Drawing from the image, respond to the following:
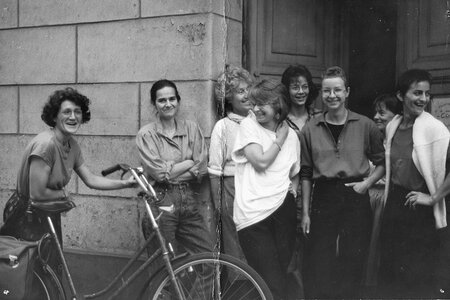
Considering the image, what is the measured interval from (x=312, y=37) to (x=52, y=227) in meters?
3.01

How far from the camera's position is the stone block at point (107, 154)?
6.41 metres

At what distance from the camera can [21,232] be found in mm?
5344

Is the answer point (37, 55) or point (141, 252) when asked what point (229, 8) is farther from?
point (141, 252)

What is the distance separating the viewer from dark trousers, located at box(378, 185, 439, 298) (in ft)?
17.7

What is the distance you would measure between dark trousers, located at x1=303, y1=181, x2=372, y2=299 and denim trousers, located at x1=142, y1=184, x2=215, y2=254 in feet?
3.08

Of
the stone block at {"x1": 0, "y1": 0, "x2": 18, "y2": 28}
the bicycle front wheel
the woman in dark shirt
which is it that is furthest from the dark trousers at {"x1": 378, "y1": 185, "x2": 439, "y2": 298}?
the stone block at {"x1": 0, "y1": 0, "x2": 18, "y2": 28}

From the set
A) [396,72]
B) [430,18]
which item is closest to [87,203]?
[396,72]

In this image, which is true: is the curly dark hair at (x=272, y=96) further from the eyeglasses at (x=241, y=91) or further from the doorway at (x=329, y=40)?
the doorway at (x=329, y=40)

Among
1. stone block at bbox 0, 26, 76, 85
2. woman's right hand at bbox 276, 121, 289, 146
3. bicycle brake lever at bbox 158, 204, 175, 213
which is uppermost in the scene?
stone block at bbox 0, 26, 76, 85

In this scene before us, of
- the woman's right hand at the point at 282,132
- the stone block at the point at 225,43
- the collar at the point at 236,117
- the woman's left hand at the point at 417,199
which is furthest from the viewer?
the stone block at the point at 225,43

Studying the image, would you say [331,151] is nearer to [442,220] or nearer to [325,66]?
[442,220]

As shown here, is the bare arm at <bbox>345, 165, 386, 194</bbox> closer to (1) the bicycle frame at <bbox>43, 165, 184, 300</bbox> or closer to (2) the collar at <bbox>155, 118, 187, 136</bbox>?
(2) the collar at <bbox>155, 118, 187, 136</bbox>

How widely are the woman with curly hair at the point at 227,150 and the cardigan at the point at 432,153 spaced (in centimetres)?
141

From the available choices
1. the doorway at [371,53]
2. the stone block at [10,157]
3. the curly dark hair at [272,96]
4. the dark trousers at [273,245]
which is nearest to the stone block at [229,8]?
the curly dark hair at [272,96]
